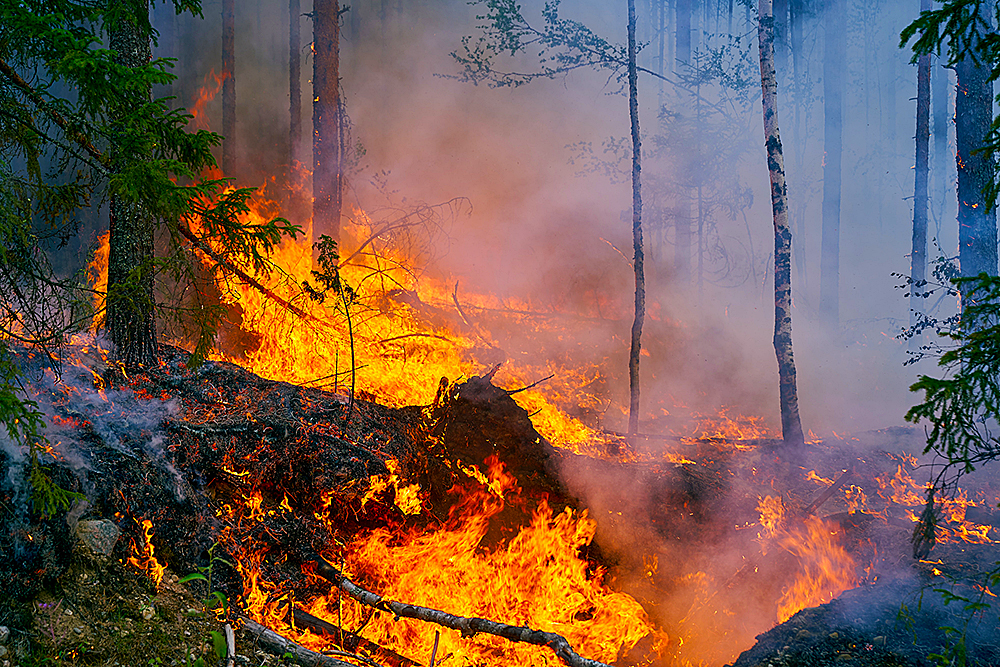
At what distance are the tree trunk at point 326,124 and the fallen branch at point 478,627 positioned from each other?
329 inches

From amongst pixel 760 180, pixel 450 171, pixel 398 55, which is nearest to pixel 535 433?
pixel 450 171

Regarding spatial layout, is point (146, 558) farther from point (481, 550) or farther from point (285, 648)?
point (481, 550)

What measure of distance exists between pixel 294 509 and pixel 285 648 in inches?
64.7

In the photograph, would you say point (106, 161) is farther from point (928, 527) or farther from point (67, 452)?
point (928, 527)

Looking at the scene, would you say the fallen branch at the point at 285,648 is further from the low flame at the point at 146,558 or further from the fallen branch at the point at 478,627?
the fallen branch at the point at 478,627

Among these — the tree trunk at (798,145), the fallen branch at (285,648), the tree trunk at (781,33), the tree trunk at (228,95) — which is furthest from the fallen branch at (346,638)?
the tree trunk at (798,145)

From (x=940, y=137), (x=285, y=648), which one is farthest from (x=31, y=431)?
(x=940, y=137)

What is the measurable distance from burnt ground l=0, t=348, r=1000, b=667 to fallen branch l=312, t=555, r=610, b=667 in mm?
634

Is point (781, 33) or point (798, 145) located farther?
point (798, 145)

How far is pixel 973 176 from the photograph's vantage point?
9.49 metres

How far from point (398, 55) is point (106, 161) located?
24.5 meters

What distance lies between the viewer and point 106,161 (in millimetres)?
3715

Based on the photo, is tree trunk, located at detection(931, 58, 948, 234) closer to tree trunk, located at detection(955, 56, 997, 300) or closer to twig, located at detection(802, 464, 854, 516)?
tree trunk, located at detection(955, 56, 997, 300)

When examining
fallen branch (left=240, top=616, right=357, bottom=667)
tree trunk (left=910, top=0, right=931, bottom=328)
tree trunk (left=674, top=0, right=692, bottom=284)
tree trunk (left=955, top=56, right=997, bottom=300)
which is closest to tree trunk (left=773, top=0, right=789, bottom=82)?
tree trunk (left=674, top=0, right=692, bottom=284)
